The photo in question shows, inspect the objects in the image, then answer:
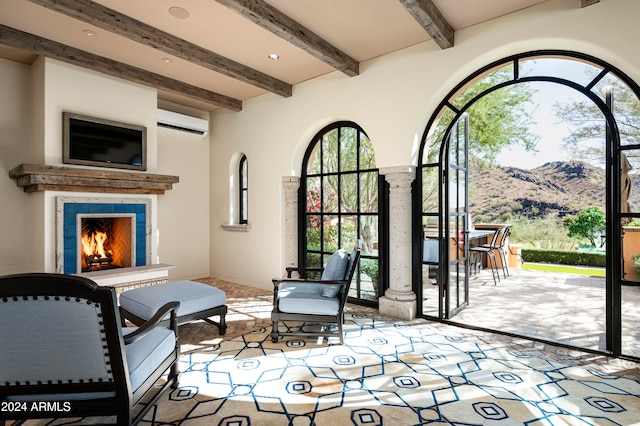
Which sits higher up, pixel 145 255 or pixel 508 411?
pixel 145 255

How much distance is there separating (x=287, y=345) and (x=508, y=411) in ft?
5.98

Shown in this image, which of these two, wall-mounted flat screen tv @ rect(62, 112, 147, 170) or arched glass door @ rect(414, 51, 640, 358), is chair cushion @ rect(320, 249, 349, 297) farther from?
wall-mounted flat screen tv @ rect(62, 112, 147, 170)

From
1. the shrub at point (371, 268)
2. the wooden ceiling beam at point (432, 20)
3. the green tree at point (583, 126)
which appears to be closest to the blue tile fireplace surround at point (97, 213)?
the shrub at point (371, 268)

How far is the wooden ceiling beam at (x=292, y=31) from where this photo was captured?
3068mm

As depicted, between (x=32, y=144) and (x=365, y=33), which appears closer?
(x=365, y=33)

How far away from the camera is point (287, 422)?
2.04 m

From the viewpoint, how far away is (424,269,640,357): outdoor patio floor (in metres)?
3.17

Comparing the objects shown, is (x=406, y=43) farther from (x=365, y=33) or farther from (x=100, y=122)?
(x=100, y=122)

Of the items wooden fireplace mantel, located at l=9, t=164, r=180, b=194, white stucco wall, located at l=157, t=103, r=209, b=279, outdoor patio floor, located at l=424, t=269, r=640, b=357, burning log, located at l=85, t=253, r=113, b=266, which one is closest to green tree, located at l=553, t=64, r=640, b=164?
outdoor patio floor, located at l=424, t=269, r=640, b=357

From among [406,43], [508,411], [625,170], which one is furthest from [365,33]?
[508,411]

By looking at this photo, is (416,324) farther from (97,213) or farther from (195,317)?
(97,213)

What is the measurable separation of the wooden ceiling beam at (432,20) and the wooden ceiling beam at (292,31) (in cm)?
110

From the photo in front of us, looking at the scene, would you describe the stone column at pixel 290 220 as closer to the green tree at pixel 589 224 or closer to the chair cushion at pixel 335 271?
the chair cushion at pixel 335 271

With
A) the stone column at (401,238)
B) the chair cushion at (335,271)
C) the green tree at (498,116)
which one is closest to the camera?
the chair cushion at (335,271)
